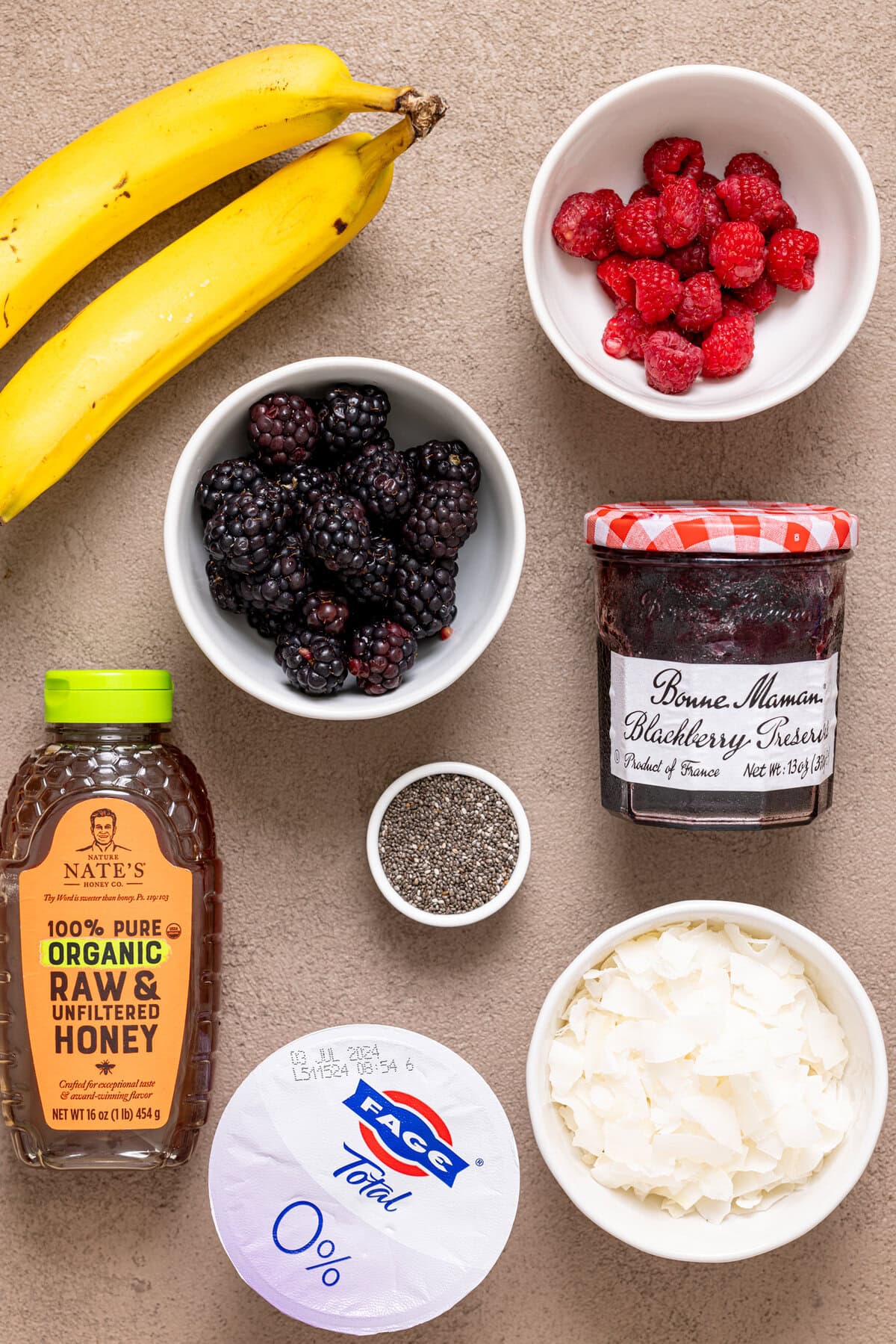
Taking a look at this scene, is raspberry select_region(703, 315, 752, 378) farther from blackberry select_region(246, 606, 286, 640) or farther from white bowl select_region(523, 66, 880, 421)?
blackberry select_region(246, 606, 286, 640)

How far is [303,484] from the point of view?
0.83 metres

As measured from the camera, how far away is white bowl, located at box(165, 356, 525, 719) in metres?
0.82

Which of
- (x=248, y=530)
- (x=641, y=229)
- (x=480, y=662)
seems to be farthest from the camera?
(x=480, y=662)

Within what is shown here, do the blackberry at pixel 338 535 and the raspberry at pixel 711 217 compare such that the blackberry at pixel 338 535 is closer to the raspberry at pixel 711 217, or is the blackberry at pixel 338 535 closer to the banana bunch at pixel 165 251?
the banana bunch at pixel 165 251

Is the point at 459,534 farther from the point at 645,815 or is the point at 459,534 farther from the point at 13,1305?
the point at 13,1305

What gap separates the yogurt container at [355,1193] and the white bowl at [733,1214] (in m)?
0.06

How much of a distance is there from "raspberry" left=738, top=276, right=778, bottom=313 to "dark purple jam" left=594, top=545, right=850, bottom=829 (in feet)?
0.83

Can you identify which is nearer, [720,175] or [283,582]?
[283,582]

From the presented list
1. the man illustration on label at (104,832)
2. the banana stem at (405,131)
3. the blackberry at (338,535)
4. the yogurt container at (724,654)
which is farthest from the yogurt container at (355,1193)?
the banana stem at (405,131)

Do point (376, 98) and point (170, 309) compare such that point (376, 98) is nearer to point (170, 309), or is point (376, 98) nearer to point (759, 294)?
point (170, 309)

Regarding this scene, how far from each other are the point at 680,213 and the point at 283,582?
47 centimetres

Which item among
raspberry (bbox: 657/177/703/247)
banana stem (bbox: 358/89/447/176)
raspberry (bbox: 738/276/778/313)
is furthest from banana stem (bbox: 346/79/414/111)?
raspberry (bbox: 738/276/778/313)

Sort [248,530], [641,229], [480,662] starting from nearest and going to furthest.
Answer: [248,530] → [641,229] → [480,662]

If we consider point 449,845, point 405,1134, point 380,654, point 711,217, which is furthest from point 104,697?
point 711,217
